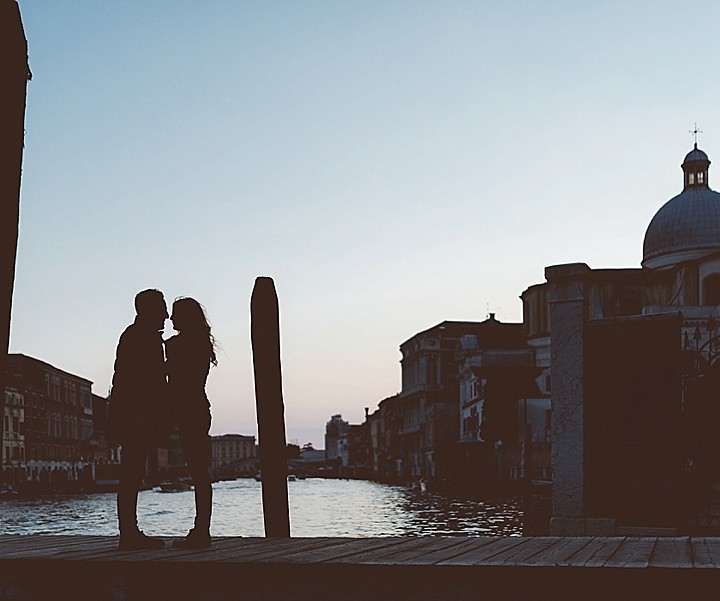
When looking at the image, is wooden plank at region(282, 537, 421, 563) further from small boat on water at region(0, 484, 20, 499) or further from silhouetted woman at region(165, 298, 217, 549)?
small boat on water at region(0, 484, 20, 499)

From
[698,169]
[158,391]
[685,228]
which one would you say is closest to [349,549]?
[158,391]

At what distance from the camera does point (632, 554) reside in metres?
6.65

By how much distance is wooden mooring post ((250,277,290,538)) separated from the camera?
37.1 ft

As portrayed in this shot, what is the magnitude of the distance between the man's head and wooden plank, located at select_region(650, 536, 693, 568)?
387 centimetres

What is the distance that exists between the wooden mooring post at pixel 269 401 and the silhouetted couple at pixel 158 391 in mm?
2786

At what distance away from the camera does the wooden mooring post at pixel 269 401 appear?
37.1 feet

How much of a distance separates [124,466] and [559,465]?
7592mm

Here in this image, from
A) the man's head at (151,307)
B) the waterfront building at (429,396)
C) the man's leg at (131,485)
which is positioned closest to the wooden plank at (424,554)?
the man's leg at (131,485)

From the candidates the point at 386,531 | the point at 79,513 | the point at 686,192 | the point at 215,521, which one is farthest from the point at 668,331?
the point at 686,192

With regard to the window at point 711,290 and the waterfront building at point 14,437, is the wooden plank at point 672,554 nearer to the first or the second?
the window at point 711,290

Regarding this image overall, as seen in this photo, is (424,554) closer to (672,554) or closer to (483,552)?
(483,552)

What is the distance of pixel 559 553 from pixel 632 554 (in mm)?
437

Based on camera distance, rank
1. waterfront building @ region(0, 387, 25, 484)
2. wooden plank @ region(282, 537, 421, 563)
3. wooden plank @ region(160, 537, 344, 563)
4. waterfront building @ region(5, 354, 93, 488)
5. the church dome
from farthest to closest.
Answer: waterfront building @ region(5, 354, 93, 488) → waterfront building @ region(0, 387, 25, 484) → the church dome → wooden plank @ region(160, 537, 344, 563) → wooden plank @ region(282, 537, 421, 563)

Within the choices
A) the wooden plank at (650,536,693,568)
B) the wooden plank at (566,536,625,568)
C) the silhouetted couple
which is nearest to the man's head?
the silhouetted couple
